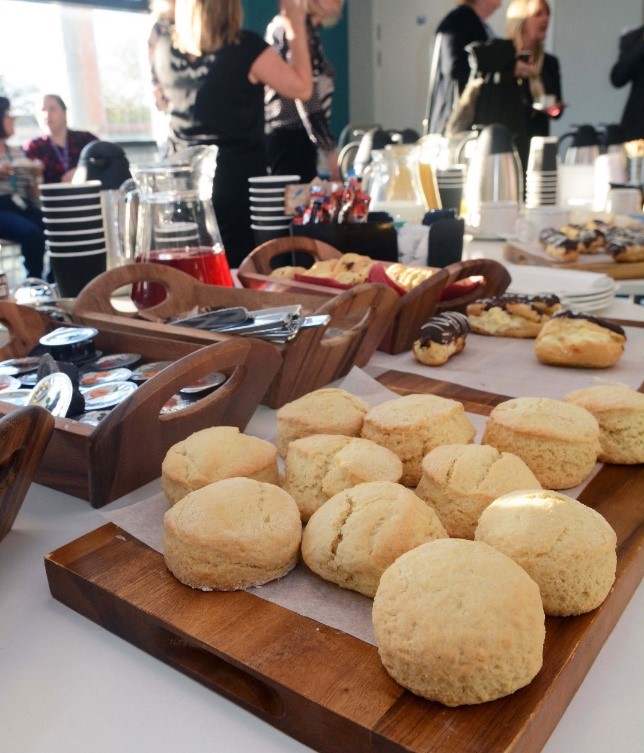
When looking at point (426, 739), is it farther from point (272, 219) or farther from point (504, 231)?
point (504, 231)

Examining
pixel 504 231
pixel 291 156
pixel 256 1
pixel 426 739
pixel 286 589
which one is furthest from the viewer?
pixel 256 1

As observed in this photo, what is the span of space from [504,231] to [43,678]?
194 cm

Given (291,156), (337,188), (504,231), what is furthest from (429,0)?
(337,188)

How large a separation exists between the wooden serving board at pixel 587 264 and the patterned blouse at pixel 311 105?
1737 millimetres

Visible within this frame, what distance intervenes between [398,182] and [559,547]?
61.8 inches

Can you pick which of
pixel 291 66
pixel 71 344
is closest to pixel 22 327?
pixel 71 344

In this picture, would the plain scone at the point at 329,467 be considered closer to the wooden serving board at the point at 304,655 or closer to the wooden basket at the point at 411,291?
the wooden serving board at the point at 304,655

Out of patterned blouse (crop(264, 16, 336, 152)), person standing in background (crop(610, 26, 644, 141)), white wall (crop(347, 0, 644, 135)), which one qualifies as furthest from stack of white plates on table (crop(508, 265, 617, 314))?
white wall (crop(347, 0, 644, 135))

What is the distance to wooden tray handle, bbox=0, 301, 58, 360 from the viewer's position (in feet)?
3.28

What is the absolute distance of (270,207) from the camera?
62.9 inches

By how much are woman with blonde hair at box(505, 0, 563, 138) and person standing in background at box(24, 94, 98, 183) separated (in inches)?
90.5

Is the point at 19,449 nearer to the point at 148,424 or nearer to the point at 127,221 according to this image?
the point at 148,424

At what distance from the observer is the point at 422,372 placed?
110 centimetres

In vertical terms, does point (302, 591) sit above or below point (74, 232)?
below
